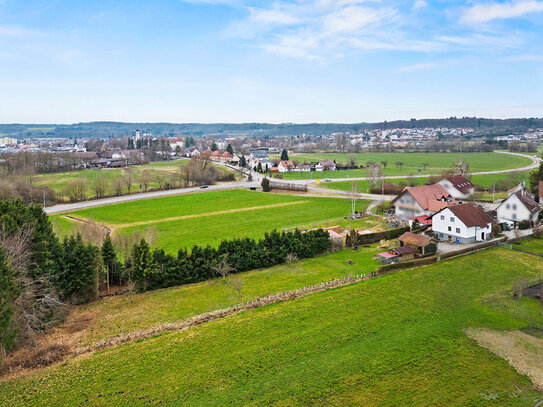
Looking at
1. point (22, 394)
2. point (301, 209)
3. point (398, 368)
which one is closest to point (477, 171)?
point (301, 209)

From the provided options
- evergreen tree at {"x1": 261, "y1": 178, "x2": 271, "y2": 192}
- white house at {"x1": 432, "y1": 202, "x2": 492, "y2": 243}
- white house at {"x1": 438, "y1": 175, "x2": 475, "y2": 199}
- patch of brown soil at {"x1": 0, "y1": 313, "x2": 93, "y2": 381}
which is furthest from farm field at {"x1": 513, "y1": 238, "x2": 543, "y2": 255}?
evergreen tree at {"x1": 261, "y1": 178, "x2": 271, "y2": 192}

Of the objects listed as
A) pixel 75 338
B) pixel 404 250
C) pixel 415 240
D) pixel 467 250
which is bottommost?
pixel 75 338

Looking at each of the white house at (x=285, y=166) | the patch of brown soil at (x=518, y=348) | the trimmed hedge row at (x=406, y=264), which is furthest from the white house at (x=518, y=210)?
the white house at (x=285, y=166)

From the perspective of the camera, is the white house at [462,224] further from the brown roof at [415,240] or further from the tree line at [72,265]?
the tree line at [72,265]

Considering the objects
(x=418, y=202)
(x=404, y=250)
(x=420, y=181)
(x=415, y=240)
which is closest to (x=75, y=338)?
(x=404, y=250)

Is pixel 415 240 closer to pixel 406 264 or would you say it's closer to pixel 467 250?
pixel 406 264

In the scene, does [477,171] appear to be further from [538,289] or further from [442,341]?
[442,341]
